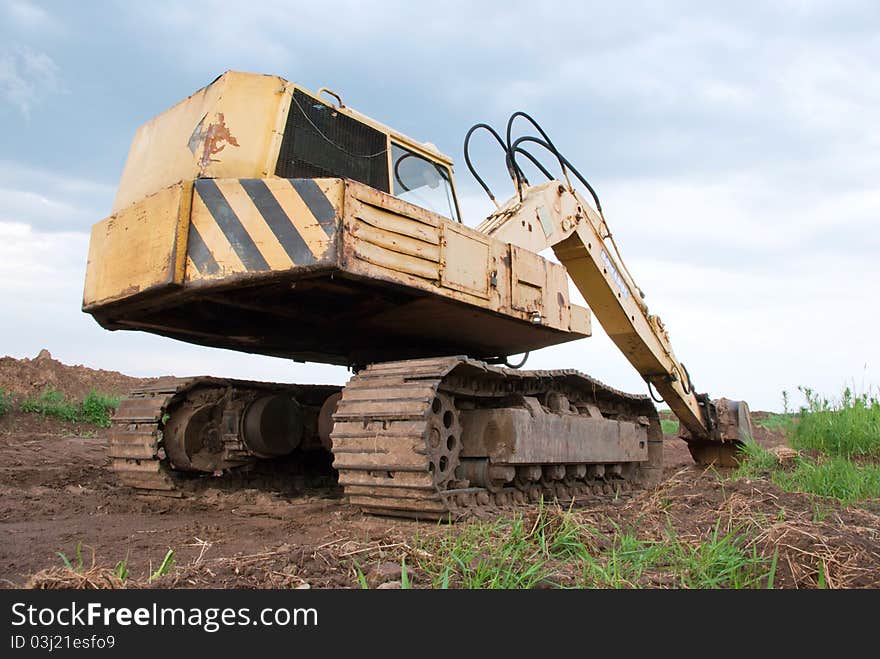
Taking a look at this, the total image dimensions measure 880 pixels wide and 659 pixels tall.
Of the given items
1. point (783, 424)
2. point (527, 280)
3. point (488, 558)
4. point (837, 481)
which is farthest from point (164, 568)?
point (783, 424)

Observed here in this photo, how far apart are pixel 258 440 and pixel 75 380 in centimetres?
1289

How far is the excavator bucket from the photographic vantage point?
28.6 feet

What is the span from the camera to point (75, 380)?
17094 millimetres

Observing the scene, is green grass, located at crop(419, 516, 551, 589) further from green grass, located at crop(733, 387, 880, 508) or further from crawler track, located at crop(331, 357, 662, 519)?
green grass, located at crop(733, 387, 880, 508)

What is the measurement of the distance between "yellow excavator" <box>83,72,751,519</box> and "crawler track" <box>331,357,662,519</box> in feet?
0.04

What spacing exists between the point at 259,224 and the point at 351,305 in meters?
0.90

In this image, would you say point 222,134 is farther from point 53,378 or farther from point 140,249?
point 53,378

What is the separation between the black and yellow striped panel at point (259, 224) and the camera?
4.24 metres

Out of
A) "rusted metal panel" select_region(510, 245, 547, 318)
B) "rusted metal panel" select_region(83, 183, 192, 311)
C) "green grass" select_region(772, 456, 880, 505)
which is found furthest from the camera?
"green grass" select_region(772, 456, 880, 505)

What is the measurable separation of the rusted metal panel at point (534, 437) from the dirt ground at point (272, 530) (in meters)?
0.54

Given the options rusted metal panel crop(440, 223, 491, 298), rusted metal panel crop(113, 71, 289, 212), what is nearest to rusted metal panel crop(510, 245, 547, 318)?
rusted metal panel crop(440, 223, 491, 298)

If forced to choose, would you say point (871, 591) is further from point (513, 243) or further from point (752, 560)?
point (513, 243)

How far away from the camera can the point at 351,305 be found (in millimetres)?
5035

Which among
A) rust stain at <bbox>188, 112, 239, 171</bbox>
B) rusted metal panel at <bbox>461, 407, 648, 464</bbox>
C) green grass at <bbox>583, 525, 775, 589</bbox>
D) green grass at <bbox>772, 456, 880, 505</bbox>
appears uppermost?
rust stain at <bbox>188, 112, 239, 171</bbox>
